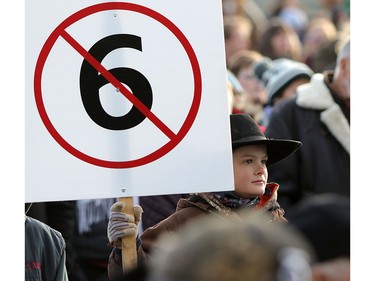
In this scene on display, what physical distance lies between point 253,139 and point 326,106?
1.80m

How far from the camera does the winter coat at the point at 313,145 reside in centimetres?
643

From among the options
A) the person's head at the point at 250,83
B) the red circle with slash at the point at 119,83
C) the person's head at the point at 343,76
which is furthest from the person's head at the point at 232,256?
the person's head at the point at 250,83

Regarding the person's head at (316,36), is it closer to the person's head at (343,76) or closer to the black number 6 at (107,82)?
the person's head at (343,76)

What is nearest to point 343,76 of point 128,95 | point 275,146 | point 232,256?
point 275,146

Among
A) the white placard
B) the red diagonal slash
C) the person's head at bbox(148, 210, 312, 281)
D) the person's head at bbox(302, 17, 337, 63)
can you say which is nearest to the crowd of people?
the person's head at bbox(148, 210, 312, 281)

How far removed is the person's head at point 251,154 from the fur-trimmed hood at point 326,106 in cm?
146

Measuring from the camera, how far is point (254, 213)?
4590 mm

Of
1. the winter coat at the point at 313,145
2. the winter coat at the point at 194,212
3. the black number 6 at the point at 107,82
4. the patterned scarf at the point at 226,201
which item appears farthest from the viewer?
the winter coat at the point at 313,145

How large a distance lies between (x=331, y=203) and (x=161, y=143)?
148 centimetres

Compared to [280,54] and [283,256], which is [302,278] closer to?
[283,256]

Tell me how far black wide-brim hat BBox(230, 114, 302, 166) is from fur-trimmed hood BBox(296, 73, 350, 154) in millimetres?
1448

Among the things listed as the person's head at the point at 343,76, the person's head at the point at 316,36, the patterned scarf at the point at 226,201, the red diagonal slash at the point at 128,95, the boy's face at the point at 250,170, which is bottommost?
the patterned scarf at the point at 226,201

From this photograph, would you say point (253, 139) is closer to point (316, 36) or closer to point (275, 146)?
point (275, 146)

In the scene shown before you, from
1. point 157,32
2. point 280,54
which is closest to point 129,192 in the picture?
point 157,32
